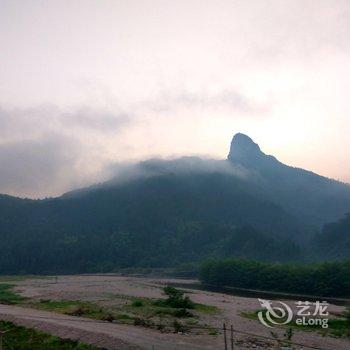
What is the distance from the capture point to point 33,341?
93.5ft

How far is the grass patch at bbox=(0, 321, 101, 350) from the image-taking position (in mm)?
26719

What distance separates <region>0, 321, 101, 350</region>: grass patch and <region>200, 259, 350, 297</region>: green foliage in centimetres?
5830

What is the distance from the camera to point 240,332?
1293 inches

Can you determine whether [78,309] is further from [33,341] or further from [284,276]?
[284,276]

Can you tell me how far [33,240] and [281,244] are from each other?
3666 inches

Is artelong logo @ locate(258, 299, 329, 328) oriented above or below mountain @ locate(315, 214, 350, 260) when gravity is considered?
below

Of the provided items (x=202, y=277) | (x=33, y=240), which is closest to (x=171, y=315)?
(x=202, y=277)

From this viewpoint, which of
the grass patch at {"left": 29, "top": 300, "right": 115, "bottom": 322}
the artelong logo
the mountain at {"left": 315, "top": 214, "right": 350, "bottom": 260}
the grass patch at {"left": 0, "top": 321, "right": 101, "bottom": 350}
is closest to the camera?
the grass patch at {"left": 0, "top": 321, "right": 101, "bottom": 350}

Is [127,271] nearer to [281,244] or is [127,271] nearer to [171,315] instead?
[281,244]

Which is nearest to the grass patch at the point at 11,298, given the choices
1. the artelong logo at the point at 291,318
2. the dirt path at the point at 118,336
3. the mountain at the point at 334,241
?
the dirt path at the point at 118,336

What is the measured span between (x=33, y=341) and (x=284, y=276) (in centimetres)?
6366
